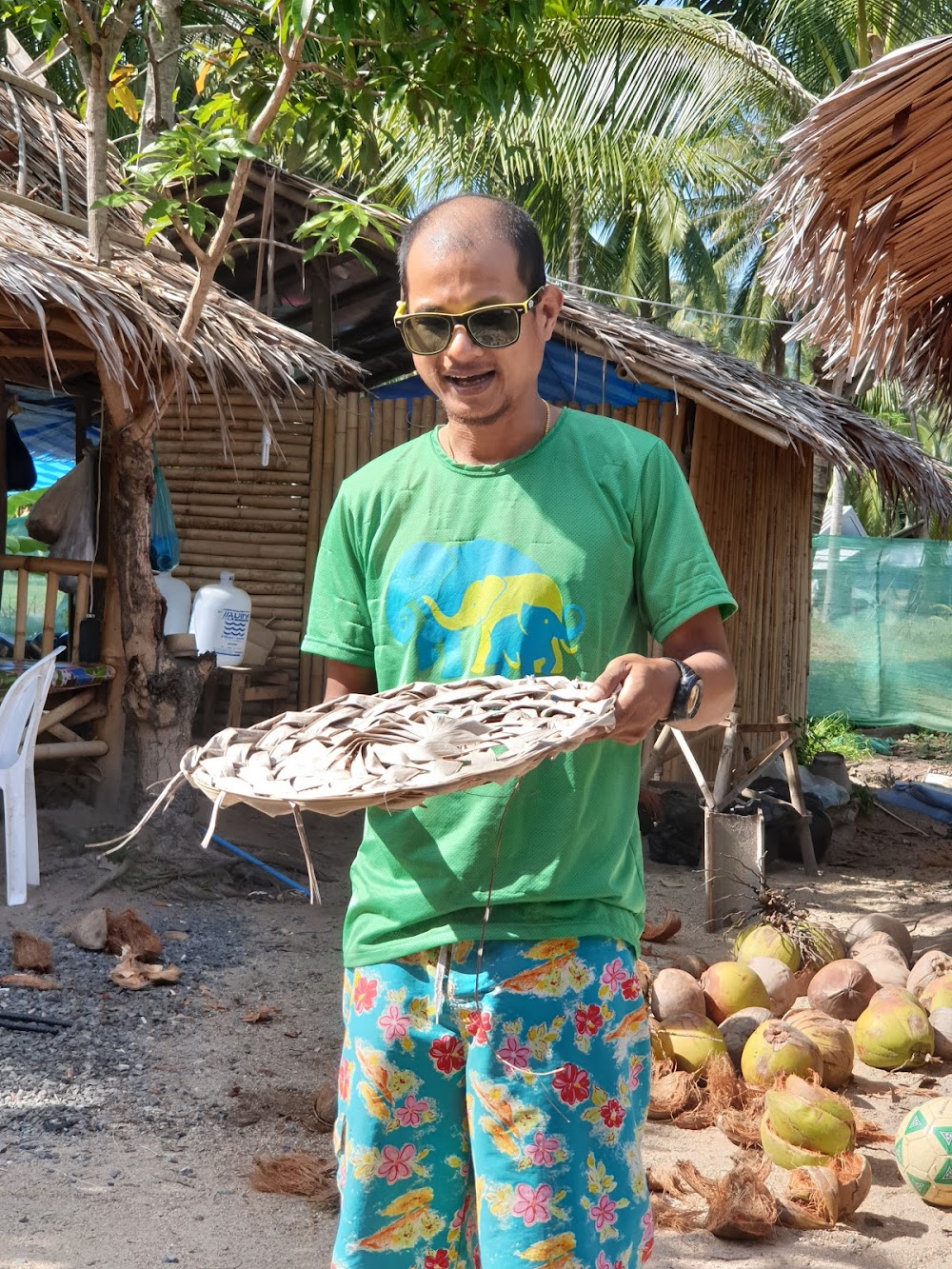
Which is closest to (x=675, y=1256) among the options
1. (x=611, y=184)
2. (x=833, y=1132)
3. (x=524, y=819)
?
(x=833, y=1132)

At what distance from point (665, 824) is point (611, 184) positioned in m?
9.67

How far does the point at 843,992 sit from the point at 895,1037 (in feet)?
1.07

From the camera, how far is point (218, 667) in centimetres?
785

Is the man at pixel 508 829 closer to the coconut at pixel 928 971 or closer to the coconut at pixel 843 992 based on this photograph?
the coconut at pixel 843 992

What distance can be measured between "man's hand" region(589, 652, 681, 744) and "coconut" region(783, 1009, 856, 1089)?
269cm

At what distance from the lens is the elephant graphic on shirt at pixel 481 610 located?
1.68 m

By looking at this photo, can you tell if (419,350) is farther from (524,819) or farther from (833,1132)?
(833,1132)

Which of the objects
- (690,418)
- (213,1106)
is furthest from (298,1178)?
(690,418)

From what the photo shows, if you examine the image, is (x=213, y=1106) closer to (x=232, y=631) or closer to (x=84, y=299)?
(x=84, y=299)

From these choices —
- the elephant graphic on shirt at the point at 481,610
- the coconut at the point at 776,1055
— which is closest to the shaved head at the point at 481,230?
the elephant graphic on shirt at the point at 481,610

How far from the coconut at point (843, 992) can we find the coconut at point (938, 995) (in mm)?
194

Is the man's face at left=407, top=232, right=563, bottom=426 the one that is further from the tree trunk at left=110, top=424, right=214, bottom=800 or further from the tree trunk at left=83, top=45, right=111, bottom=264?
the tree trunk at left=110, top=424, right=214, bottom=800

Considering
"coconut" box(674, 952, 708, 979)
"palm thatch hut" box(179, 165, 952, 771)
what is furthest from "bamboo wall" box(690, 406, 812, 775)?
"coconut" box(674, 952, 708, 979)

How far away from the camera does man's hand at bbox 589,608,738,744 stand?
1486 millimetres
